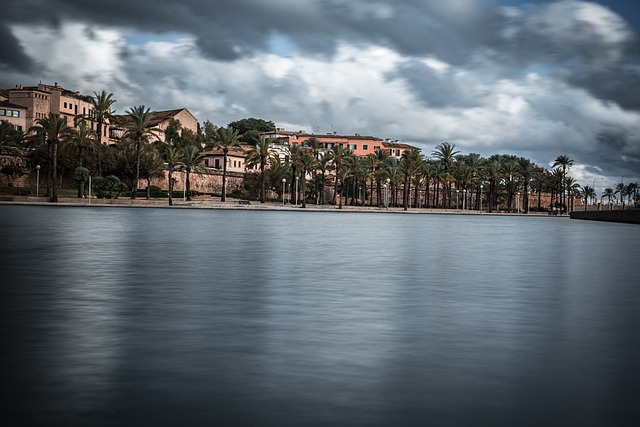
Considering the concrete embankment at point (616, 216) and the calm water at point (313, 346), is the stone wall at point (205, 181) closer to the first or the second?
the concrete embankment at point (616, 216)

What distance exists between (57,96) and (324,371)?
127 meters

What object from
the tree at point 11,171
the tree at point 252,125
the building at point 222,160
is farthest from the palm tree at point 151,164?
the tree at point 252,125

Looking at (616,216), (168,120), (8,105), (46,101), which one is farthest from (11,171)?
(616,216)

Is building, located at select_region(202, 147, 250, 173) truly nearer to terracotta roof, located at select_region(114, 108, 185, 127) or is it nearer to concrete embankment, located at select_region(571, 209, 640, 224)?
terracotta roof, located at select_region(114, 108, 185, 127)

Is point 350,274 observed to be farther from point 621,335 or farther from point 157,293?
point 621,335

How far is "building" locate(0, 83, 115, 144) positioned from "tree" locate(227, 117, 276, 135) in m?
60.7

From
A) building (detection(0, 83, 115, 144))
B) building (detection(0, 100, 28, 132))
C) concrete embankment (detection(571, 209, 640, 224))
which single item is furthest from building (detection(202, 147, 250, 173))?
concrete embankment (detection(571, 209, 640, 224))

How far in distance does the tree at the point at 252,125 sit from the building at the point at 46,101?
199ft

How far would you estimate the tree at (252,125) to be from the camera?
189 m

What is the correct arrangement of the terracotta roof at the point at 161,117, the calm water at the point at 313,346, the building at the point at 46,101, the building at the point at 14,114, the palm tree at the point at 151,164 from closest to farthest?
the calm water at the point at 313,346, the palm tree at the point at 151,164, the building at the point at 14,114, the building at the point at 46,101, the terracotta roof at the point at 161,117

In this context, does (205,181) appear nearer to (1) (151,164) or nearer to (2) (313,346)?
(1) (151,164)

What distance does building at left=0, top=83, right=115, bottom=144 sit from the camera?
119438 mm

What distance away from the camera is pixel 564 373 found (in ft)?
22.1

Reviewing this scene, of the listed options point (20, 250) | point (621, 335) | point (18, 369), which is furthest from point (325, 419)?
point (20, 250)
